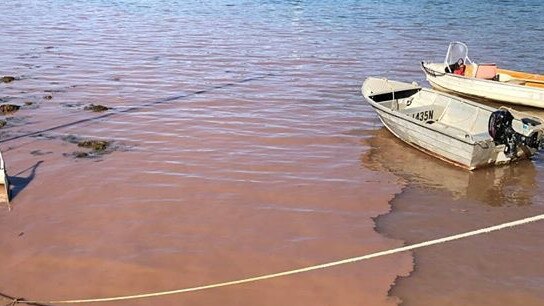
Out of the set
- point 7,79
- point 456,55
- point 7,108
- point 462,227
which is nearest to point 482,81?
point 456,55

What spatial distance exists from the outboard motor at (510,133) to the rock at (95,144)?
645 cm

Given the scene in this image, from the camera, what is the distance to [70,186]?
342 inches

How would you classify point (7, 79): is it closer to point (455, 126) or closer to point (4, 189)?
point (4, 189)

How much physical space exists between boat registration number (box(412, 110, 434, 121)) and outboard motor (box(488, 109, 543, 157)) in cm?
198

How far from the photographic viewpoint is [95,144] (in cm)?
1034

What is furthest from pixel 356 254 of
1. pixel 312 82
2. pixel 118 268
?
pixel 312 82

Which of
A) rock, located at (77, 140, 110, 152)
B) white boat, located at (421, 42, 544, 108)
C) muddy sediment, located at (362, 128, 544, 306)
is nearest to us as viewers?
muddy sediment, located at (362, 128, 544, 306)

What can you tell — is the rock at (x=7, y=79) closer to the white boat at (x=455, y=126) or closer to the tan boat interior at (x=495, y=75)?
the white boat at (x=455, y=126)

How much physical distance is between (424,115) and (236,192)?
4.65 meters

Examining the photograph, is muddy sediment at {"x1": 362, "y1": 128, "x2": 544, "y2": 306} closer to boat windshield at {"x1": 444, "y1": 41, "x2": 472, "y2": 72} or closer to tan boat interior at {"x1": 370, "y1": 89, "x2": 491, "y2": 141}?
tan boat interior at {"x1": 370, "y1": 89, "x2": 491, "y2": 141}

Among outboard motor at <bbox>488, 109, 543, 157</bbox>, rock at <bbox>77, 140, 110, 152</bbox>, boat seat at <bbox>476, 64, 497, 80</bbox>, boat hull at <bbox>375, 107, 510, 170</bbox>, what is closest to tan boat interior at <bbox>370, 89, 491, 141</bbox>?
boat hull at <bbox>375, 107, 510, 170</bbox>

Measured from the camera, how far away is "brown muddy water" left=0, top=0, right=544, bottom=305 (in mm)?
6414

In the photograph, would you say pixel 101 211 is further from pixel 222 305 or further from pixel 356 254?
pixel 356 254

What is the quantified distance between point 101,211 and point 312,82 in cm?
883
